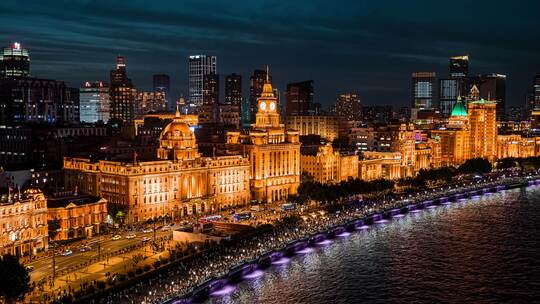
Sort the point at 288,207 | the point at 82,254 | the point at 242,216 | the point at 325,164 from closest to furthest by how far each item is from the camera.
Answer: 1. the point at 82,254
2. the point at 242,216
3. the point at 288,207
4. the point at 325,164

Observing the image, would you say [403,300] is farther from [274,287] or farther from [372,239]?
[372,239]

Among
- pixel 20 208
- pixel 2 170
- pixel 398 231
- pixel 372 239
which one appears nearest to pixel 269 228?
pixel 372 239

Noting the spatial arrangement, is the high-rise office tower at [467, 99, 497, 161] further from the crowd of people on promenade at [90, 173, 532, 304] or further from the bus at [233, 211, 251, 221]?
the bus at [233, 211, 251, 221]

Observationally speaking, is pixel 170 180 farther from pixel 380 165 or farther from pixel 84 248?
pixel 380 165

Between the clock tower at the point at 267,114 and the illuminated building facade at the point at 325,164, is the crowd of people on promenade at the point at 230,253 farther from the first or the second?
the clock tower at the point at 267,114

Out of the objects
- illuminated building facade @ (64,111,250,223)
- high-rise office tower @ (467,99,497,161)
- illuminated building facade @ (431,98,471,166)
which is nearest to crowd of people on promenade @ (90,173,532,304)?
illuminated building facade @ (64,111,250,223)

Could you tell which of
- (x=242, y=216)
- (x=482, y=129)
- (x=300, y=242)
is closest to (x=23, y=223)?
(x=242, y=216)

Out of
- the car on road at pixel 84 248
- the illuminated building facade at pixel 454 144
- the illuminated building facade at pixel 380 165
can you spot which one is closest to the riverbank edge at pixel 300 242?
the car on road at pixel 84 248
